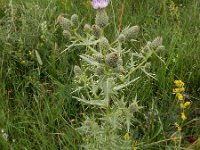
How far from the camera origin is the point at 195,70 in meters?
2.14

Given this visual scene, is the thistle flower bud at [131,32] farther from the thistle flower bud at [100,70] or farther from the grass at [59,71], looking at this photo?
the grass at [59,71]

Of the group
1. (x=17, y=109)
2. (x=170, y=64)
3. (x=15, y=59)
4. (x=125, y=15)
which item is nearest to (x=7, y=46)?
(x=15, y=59)

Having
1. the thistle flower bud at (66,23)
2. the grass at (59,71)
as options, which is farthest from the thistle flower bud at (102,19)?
the grass at (59,71)

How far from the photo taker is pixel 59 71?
6.97 feet

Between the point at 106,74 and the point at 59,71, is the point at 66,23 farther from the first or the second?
the point at 59,71

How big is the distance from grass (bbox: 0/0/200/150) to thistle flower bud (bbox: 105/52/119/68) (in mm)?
509

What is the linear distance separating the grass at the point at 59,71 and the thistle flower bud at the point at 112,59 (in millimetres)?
509

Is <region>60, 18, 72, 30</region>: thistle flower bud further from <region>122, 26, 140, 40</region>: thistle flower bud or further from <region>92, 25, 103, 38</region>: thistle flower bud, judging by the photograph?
<region>122, 26, 140, 40</region>: thistle flower bud

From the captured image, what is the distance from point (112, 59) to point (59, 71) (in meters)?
0.80

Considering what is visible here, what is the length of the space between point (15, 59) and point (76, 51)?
0.32 m

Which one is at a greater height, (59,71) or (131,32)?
(131,32)

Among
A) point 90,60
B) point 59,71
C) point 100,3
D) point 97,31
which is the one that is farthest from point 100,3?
point 59,71

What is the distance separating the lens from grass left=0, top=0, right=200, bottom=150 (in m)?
1.87

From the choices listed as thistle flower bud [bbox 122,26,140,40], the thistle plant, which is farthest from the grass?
thistle flower bud [bbox 122,26,140,40]
